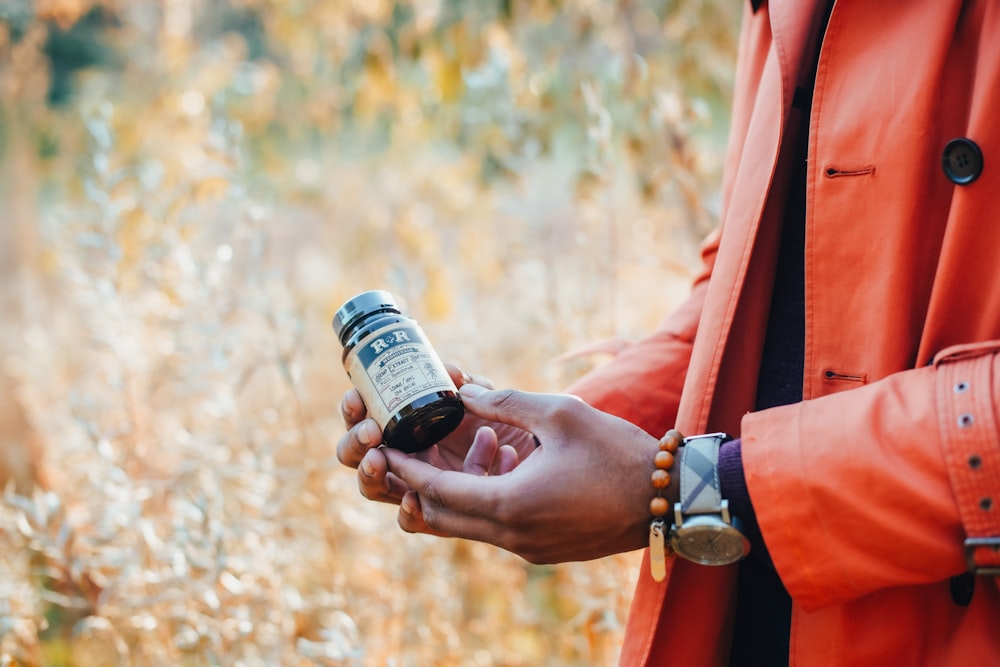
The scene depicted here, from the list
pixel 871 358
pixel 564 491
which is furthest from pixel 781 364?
pixel 564 491

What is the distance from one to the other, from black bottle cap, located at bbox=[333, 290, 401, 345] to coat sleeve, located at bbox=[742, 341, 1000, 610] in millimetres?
526

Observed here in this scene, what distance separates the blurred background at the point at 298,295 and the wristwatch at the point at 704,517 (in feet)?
3.36

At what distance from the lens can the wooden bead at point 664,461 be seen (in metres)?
0.94

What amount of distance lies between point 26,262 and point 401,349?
4045 millimetres

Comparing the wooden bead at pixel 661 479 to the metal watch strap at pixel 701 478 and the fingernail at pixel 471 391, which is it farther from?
the fingernail at pixel 471 391

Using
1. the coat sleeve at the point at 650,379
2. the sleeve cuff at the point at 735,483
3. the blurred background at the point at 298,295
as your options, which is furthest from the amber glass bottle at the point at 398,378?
the blurred background at the point at 298,295

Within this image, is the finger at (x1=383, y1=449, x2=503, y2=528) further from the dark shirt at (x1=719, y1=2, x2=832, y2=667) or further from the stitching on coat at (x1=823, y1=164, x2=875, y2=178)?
the stitching on coat at (x1=823, y1=164, x2=875, y2=178)

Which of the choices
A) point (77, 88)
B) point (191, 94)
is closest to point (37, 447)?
point (191, 94)

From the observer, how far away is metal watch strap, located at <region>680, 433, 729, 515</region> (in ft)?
2.99

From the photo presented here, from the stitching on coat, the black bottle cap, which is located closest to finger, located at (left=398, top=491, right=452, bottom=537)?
the black bottle cap

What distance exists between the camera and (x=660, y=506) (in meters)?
0.93

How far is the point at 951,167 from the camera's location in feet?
2.93

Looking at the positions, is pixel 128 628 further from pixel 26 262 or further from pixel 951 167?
pixel 26 262

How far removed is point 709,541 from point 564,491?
0.55ft
